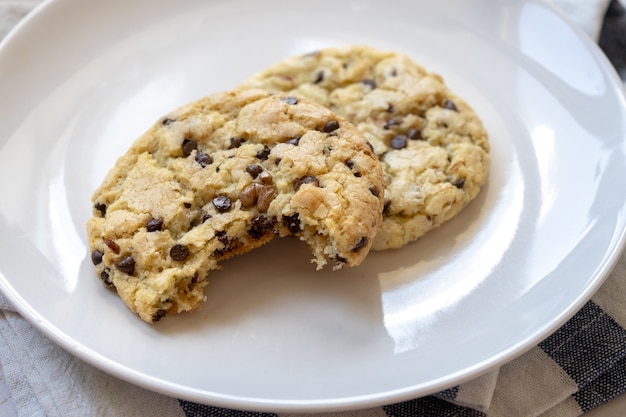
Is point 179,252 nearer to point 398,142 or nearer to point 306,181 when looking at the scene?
point 306,181

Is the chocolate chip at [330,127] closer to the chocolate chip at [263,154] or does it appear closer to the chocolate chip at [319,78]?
the chocolate chip at [263,154]

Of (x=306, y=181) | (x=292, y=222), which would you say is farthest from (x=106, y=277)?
(x=306, y=181)

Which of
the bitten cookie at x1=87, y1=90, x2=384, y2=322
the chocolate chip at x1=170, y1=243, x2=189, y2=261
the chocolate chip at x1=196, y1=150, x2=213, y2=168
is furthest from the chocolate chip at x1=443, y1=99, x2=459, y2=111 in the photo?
the chocolate chip at x1=170, y1=243, x2=189, y2=261

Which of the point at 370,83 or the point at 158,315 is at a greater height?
the point at 370,83

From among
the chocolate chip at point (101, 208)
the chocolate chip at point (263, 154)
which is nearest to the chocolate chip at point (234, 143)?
the chocolate chip at point (263, 154)

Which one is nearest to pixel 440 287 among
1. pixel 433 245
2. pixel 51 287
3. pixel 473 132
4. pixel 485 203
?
pixel 433 245

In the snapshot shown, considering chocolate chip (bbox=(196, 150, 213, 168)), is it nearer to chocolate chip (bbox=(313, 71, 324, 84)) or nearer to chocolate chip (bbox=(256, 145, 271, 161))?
chocolate chip (bbox=(256, 145, 271, 161))
